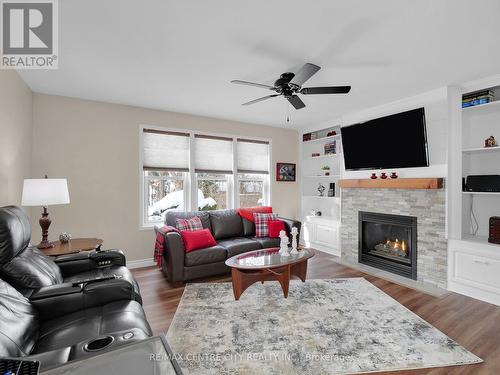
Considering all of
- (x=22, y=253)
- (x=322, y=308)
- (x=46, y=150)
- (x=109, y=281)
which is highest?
(x=46, y=150)

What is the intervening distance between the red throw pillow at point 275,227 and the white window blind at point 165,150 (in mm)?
1816

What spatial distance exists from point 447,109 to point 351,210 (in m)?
2.07

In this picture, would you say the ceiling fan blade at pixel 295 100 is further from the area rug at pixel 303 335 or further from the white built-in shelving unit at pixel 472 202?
the area rug at pixel 303 335

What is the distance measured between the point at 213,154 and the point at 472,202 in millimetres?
4135

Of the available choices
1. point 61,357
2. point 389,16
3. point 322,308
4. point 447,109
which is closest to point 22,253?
point 61,357

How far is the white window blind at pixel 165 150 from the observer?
A: 14.3ft

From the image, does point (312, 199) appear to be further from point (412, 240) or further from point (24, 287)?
point (24, 287)

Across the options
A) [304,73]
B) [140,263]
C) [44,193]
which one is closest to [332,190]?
[304,73]

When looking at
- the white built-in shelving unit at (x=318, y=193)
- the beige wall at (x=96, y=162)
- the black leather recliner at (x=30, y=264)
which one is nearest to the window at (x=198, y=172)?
the beige wall at (x=96, y=162)

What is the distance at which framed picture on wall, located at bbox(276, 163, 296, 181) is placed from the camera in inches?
225

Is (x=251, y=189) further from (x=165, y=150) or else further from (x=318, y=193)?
(x=165, y=150)

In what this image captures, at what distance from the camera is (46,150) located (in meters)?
3.64

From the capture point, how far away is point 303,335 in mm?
2291

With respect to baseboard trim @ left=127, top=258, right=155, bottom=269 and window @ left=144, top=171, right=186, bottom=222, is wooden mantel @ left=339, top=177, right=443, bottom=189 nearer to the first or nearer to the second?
window @ left=144, top=171, right=186, bottom=222
